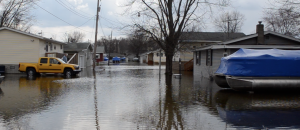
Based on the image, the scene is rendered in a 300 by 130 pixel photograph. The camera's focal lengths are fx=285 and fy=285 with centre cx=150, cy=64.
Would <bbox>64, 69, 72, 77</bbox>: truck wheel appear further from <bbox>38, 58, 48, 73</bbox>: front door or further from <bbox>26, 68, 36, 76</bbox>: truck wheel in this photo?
<bbox>26, 68, 36, 76</bbox>: truck wheel

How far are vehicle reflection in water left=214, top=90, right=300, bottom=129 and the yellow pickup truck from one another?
620 inches

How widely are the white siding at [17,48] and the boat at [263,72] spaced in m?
20.2

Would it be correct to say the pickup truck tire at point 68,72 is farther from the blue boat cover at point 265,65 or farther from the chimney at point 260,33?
the chimney at point 260,33

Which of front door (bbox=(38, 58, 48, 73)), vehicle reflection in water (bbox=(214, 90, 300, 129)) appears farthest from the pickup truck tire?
vehicle reflection in water (bbox=(214, 90, 300, 129))

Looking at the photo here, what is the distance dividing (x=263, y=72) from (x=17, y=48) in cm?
2304

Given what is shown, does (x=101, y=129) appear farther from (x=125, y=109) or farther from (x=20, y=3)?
(x=20, y=3)

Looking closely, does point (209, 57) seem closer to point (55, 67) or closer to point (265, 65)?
point (265, 65)

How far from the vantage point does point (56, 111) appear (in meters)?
9.50

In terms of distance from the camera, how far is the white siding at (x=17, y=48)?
90.0 feet

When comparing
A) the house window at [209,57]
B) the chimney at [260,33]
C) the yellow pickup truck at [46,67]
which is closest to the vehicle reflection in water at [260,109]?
the chimney at [260,33]

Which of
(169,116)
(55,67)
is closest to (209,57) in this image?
(55,67)

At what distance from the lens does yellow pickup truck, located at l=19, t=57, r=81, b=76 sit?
24484 millimetres

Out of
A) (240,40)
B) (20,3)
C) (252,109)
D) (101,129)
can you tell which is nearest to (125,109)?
(101,129)

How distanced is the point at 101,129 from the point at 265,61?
9.83 meters
